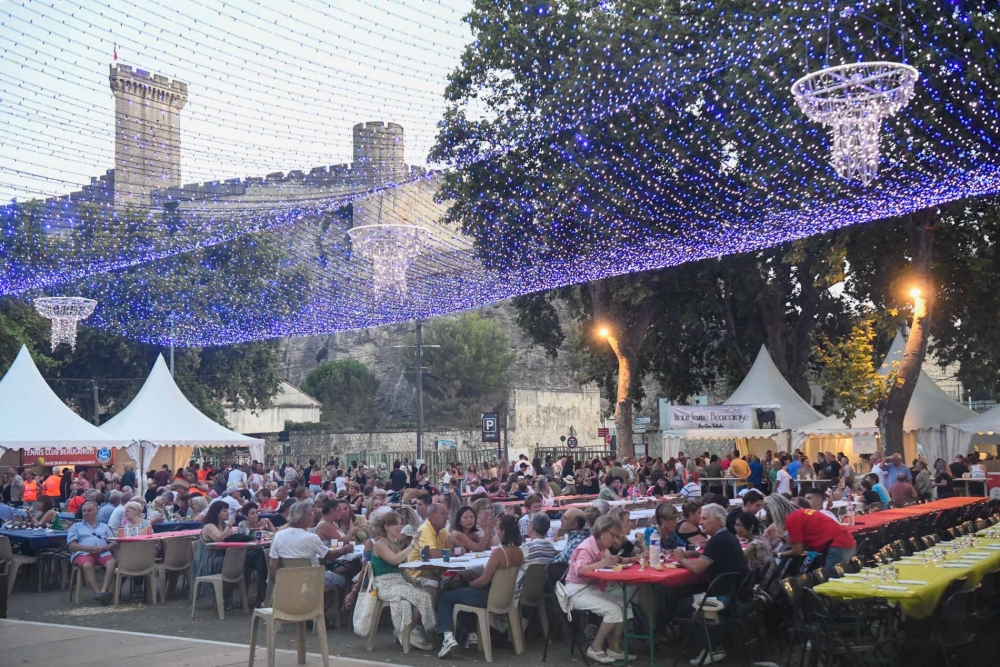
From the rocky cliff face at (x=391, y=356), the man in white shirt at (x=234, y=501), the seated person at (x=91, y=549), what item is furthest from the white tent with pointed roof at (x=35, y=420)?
the rocky cliff face at (x=391, y=356)

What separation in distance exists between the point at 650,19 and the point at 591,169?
2.93 m

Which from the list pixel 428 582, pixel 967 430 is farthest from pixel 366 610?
pixel 967 430

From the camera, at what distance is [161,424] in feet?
63.8

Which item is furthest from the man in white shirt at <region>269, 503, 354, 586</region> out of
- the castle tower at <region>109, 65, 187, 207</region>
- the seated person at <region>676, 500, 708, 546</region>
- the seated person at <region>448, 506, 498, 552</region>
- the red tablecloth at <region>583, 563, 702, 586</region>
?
the castle tower at <region>109, 65, 187, 207</region>

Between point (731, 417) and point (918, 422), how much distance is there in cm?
377

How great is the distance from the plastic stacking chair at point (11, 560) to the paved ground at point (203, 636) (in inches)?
9.8

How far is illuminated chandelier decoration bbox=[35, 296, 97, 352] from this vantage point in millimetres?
18422

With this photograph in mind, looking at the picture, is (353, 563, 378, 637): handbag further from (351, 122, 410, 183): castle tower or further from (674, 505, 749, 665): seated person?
(351, 122, 410, 183): castle tower

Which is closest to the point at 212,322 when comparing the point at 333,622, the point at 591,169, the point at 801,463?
the point at 591,169

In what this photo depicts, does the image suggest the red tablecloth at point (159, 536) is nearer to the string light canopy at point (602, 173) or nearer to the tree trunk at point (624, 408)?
the string light canopy at point (602, 173)

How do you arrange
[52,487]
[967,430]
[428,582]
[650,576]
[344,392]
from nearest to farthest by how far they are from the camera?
1. [650,576]
2. [428,582]
3. [52,487]
4. [967,430]
5. [344,392]

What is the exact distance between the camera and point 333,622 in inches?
327

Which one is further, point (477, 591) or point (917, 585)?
point (477, 591)

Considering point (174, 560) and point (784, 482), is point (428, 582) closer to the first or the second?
point (174, 560)
